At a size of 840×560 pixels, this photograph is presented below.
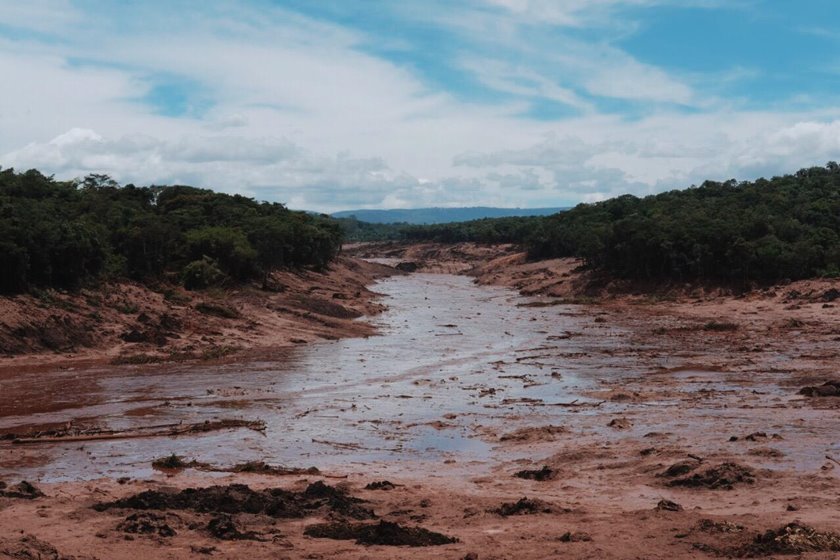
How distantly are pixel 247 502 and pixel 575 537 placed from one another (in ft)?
14.7

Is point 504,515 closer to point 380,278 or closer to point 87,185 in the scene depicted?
point 87,185

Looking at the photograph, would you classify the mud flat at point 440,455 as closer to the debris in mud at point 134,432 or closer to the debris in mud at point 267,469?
the debris in mud at point 267,469

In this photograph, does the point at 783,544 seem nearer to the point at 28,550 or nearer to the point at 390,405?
the point at 28,550

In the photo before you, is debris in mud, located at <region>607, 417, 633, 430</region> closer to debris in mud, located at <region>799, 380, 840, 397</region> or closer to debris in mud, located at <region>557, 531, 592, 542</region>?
debris in mud, located at <region>799, 380, 840, 397</region>

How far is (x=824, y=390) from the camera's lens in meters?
21.0

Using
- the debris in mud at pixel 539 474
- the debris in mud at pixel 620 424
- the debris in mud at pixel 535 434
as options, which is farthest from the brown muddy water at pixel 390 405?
the debris in mud at pixel 539 474

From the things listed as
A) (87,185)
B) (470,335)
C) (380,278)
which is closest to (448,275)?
(380,278)

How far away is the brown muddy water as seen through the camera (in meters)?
15.8

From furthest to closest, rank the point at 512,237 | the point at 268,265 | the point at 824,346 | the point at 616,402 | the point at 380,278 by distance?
the point at 512,237, the point at 380,278, the point at 268,265, the point at 824,346, the point at 616,402

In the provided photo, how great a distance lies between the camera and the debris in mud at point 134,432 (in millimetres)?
17047

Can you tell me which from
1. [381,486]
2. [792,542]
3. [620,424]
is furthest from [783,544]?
[620,424]

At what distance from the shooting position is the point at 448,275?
10725 centimetres

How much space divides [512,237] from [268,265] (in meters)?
69.8

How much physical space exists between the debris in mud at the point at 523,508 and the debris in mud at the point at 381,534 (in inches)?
56.7
